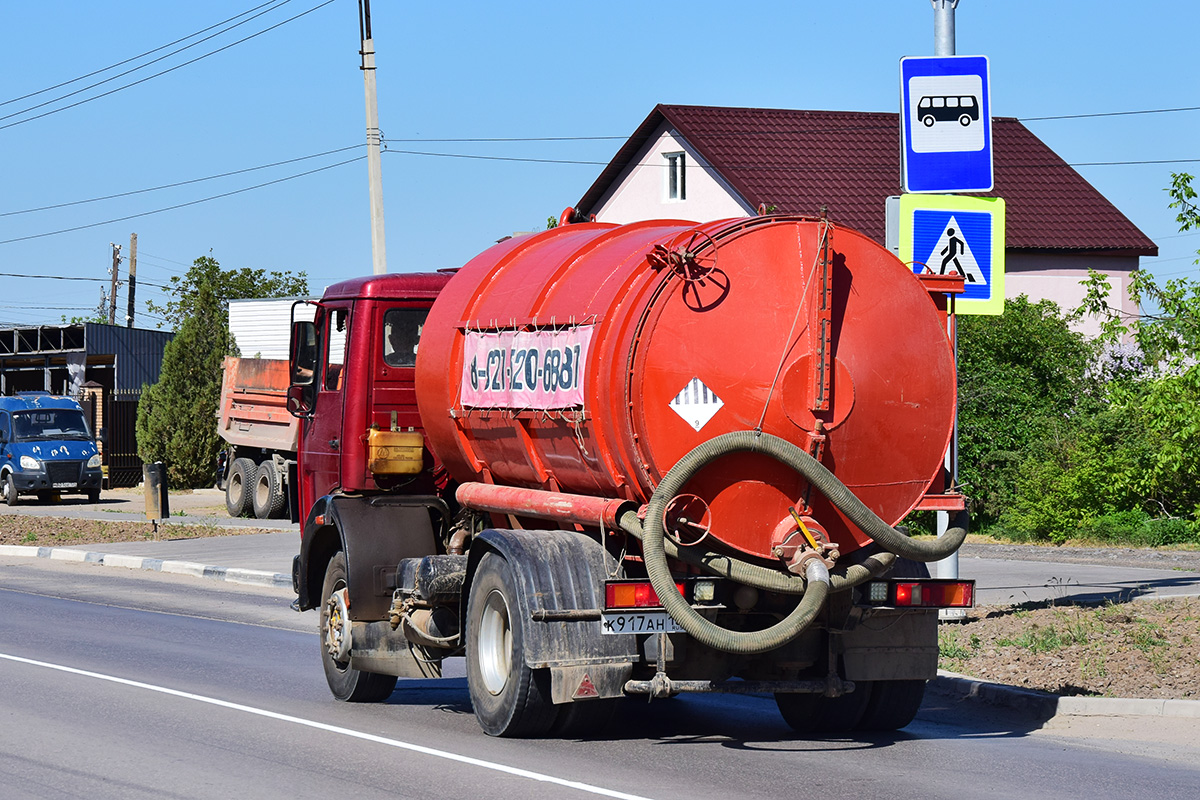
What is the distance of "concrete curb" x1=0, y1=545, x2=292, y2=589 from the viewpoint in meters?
19.9

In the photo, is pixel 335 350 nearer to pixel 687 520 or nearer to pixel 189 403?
pixel 687 520

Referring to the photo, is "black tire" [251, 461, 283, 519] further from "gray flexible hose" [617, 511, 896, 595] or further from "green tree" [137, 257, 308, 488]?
"gray flexible hose" [617, 511, 896, 595]

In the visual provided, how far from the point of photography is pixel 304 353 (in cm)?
1171

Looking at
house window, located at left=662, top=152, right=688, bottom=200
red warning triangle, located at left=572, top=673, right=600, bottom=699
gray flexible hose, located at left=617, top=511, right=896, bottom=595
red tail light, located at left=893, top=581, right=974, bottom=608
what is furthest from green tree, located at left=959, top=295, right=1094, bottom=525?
house window, located at left=662, top=152, right=688, bottom=200

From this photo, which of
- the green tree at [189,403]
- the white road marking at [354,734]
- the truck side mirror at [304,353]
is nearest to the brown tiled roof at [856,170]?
the green tree at [189,403]

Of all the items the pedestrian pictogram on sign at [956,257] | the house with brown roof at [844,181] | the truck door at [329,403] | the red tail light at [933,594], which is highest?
the house with brown roof at [844,181]

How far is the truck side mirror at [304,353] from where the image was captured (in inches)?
458

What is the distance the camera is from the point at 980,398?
23.5 metres

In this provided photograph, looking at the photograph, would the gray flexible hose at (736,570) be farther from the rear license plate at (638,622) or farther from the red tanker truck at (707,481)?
the rear license plate at (638,622)

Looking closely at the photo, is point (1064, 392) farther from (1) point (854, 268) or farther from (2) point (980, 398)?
(1) point (854, 268)

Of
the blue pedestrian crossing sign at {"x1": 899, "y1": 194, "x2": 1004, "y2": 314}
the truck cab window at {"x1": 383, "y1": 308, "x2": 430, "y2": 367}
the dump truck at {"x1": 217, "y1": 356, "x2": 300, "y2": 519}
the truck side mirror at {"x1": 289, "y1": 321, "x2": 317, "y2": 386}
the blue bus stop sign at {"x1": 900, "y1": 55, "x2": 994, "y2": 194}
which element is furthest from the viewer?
the dump truck at {"x1": 217, "y1": 356, "x2": 300, "y2": 519}

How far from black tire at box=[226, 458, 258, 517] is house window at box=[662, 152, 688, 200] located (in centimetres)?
1821

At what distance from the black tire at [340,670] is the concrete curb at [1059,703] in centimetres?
385

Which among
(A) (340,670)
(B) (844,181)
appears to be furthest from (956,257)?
(B) (844,181)
